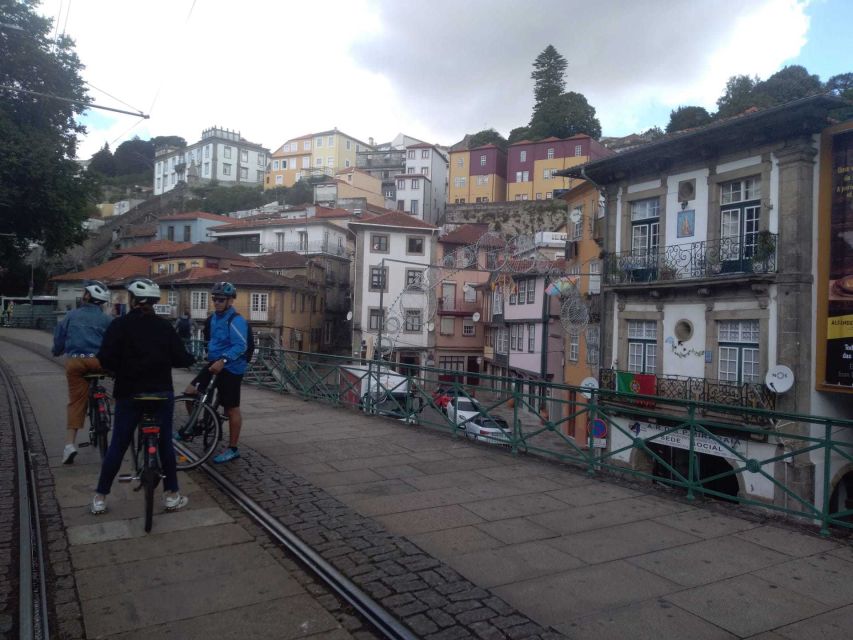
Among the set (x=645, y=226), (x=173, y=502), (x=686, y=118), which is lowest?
(x=173, y=502)

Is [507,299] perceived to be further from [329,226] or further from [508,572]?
[508,572]

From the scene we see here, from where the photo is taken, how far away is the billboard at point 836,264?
57.6 feet

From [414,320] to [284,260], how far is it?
11.7m

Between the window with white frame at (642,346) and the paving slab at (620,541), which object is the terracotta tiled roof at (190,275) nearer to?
the window with white frame at (642,346)

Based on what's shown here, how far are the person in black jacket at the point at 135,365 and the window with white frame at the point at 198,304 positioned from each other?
4494 cm

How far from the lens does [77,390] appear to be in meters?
7.48

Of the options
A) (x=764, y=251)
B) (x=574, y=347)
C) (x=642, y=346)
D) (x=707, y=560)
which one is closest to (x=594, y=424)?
(x=707, y=560)

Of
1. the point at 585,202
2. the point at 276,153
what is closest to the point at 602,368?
the point at 585,202

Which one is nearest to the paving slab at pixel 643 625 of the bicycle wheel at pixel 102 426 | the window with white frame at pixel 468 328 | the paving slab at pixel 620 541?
the paving slab at pixel 620 541

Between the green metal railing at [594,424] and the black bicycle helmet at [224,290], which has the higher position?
the black bicycle helmet at [224,290]

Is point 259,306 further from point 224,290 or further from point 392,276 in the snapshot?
point 224,290

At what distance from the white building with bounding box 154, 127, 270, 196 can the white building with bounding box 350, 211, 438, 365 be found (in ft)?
166

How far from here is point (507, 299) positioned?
42.9 metres

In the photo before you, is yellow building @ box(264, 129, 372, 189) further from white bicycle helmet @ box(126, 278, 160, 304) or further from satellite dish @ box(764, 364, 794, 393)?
white bicycle helmet @ box(126, 278, 160, 304)
